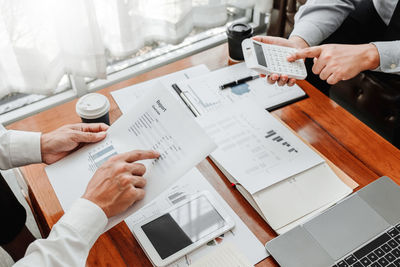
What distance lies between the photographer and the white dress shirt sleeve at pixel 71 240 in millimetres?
688

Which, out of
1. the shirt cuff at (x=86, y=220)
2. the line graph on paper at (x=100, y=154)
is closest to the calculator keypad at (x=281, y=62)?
the line graph on paper at (x=100, y=154)

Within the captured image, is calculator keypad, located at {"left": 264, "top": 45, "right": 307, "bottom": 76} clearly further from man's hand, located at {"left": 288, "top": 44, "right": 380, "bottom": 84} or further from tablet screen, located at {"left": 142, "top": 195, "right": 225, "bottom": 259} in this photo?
tablet screen, located at {"left": 142, "top": 195, "right": 225, "bottom": 259}

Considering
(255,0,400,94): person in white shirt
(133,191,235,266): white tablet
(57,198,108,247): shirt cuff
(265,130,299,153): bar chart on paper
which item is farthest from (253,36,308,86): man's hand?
(57,198,108,247): shirt cuff

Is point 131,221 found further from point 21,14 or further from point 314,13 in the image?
point 314,13

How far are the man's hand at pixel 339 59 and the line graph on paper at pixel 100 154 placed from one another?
546mm

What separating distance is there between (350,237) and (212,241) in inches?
11.2

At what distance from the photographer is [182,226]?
0.79m

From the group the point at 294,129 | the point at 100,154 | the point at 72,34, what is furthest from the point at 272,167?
the point at 72,34

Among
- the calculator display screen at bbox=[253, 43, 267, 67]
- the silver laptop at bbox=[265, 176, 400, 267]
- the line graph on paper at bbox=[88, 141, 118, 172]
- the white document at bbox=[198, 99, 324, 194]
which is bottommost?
the silver laptop at bbox=[265, 176, 400, 267]

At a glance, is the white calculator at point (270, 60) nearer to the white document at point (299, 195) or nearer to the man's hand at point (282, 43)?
the man's hand at point (282, 43)

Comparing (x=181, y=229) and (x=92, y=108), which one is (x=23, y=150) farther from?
(x=181, y=229)

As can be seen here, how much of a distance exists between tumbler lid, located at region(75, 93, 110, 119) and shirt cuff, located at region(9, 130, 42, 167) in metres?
0.12

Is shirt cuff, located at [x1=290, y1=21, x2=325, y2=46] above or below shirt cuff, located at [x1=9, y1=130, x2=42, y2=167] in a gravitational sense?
above

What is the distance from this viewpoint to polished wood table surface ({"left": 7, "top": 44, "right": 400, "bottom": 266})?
2.56 feet
